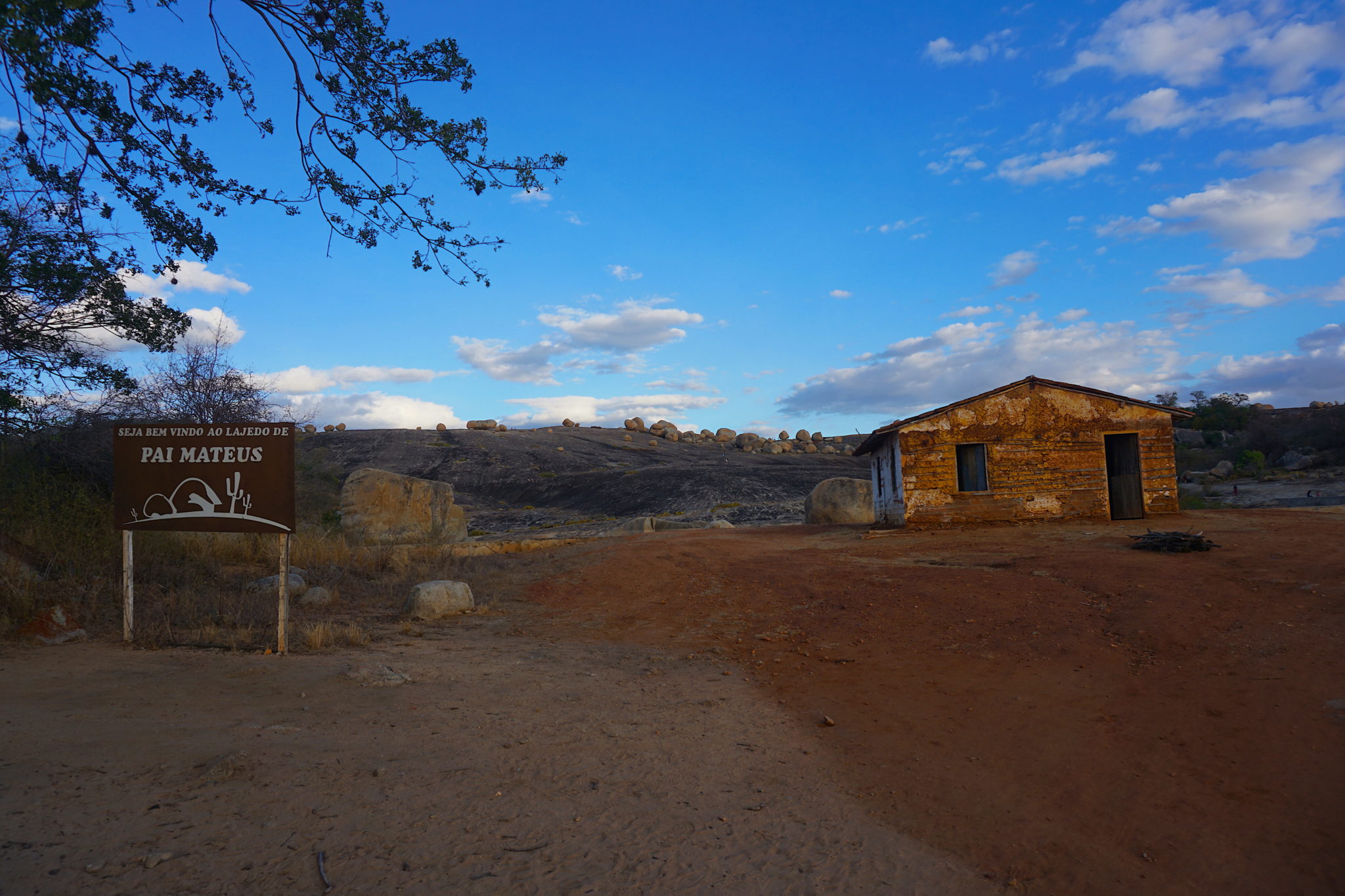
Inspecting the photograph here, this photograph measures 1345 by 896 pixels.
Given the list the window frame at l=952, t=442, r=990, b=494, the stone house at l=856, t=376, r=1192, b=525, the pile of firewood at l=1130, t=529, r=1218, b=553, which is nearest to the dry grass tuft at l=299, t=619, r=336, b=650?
the pile of firewood at l=1130, t=529, r=1218, b=553

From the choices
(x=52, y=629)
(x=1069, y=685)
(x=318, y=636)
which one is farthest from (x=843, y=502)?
(x=52, y=629)

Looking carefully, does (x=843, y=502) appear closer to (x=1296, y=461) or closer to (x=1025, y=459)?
(x=1025, y=459)

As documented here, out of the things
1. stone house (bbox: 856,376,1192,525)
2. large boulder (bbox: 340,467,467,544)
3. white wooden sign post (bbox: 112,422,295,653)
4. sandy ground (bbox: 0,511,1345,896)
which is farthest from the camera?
large boulder (bbox: 340,467,467,544)

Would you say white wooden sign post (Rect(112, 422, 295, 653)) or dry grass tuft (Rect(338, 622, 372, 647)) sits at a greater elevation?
white wooden sign post (Rect(112, 422, 295, 653))

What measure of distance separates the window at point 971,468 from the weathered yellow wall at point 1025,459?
7.4 inches

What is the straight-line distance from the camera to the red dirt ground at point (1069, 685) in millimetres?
4039

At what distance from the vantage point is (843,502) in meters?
25.7

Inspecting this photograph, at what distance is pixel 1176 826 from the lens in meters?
4.20

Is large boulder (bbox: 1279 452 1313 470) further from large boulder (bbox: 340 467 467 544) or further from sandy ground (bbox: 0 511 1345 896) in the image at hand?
large boulder (bbox: 340 467 467 544)

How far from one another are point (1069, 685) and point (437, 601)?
7.84m

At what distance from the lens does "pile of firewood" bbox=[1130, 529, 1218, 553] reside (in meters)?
12.0

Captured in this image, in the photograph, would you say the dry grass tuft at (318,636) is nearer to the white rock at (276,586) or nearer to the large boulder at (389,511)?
the white rock at (276,586)

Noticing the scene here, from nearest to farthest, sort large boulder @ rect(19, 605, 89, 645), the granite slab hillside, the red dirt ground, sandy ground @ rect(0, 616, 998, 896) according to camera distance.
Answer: sandy ground @ rect(0, 616, 998, 896), the red dirt ground, large boulder @ rect(19, 605, 89, 645), the granite slab hillside

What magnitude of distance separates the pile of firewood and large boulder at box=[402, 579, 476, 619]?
1095 cm
